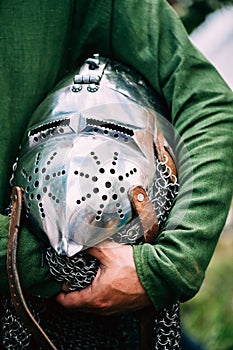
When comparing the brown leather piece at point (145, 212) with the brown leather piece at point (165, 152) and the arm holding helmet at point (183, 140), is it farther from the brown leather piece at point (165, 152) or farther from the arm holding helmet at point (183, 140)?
the brown leather piece at point (165, 152)

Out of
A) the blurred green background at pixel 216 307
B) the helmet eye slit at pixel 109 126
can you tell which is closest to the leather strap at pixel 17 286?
the helmet eye slit at pixel 109 126

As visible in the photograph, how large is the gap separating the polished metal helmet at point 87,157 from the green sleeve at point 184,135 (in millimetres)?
79

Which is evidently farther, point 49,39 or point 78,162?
point 49,39

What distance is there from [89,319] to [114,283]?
271 mm

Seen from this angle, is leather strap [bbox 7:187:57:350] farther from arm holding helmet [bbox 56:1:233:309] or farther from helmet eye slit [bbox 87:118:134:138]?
helmet eye slit [bbox 87:118:134:138]

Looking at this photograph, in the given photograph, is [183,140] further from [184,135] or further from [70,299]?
[70,299]

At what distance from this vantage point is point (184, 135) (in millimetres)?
3051

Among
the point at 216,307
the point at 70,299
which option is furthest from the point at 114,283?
the point at 216,307

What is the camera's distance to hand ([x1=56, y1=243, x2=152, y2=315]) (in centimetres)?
286

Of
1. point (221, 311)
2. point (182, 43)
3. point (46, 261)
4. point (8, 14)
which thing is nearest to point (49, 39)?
point (8, 14)

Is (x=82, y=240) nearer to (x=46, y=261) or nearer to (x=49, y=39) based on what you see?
(x=46, y=261)

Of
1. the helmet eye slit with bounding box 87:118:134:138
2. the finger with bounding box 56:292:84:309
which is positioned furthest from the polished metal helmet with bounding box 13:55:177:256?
the finger with bounding box 56:292:84:309

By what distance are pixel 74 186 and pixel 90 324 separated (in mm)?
462

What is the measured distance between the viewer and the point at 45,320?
120 inches
